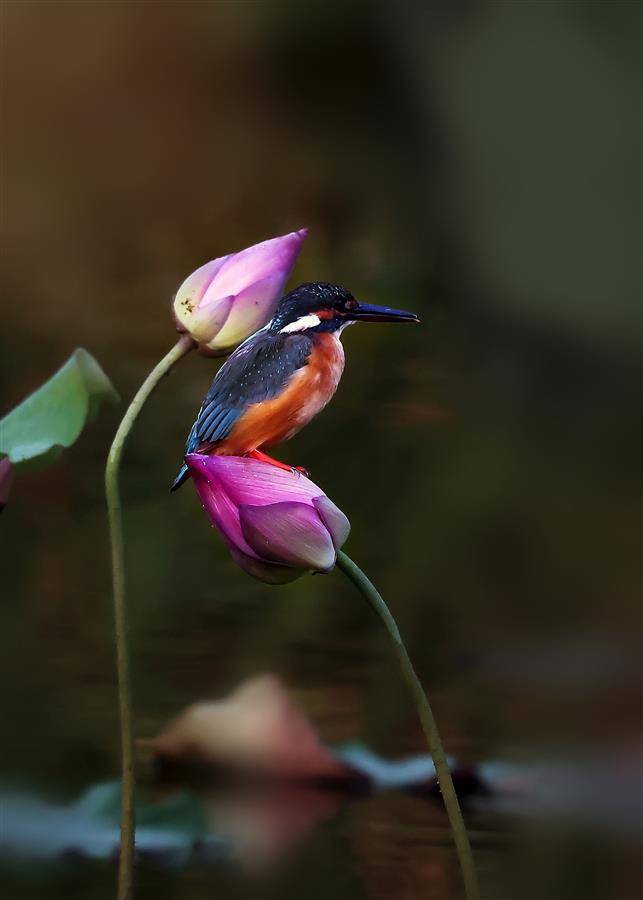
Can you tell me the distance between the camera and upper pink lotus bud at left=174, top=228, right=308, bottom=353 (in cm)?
33

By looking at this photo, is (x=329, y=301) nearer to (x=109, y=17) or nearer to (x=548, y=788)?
(x=548, y=788)

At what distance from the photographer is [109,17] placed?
0.81 metres

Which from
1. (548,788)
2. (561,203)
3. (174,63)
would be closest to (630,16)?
(561,203)

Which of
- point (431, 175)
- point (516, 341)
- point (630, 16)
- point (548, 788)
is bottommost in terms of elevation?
point (548, 788)

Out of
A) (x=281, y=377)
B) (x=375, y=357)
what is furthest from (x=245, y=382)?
(x=375, y=357)

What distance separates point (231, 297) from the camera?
0.33 metres

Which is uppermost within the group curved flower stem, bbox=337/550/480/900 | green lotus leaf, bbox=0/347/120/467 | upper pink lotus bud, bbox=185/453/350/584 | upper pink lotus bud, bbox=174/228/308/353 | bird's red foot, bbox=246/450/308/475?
upper pink lotus bud, bbox=174/228/308/353

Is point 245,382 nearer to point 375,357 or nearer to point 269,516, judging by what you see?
point 269,516

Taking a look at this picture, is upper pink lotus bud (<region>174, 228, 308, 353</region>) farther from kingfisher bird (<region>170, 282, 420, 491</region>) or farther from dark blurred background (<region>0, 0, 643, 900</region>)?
dark blurred background (<region>0, 0, 643, 900</region>)

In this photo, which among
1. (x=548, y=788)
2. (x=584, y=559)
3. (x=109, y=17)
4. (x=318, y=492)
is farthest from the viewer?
(x=109, y=17)

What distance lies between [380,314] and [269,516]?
0.26 feet

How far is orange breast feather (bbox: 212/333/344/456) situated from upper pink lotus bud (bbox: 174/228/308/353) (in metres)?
0.02

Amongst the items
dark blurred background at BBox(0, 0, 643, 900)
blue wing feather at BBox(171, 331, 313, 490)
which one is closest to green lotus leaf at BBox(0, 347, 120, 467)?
blue wing feather at BBox(171, 331, 313, 490)

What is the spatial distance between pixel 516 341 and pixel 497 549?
14 centimetres
